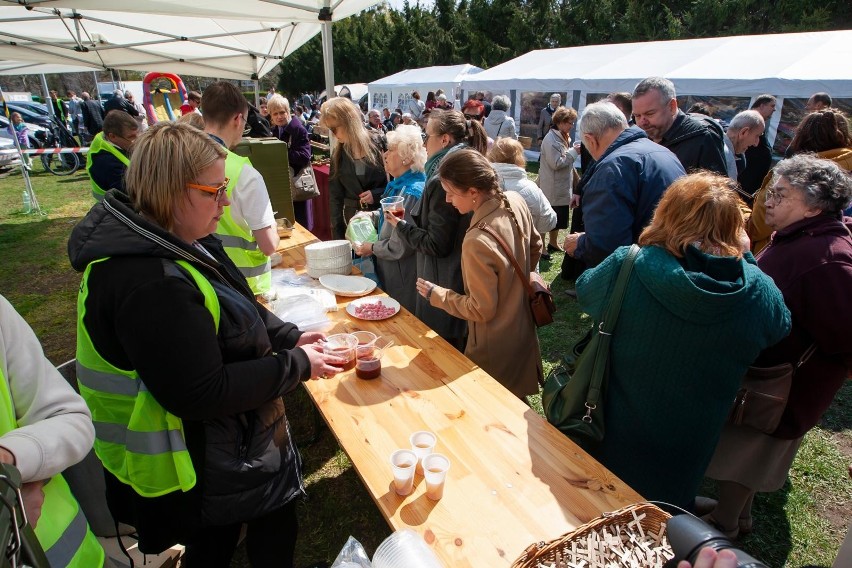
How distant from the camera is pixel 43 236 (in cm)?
741

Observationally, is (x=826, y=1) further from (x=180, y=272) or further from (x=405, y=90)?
(x=180, y=272)

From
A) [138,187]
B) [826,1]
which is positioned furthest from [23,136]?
[826,1]

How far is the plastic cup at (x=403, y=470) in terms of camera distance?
1374 millimetres

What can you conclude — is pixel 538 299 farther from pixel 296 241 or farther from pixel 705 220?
pixel 296 241

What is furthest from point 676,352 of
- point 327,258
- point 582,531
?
point 327,258

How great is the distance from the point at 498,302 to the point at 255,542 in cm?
144

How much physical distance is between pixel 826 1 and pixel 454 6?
22.3 metres

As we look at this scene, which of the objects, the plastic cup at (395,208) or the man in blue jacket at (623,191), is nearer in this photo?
the man in blue jacket at (623,191)

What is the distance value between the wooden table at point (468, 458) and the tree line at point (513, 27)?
28.2m

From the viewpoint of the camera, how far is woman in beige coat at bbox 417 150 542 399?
7.14ft

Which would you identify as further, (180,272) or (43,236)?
(43,236)

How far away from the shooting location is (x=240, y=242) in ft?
7.77

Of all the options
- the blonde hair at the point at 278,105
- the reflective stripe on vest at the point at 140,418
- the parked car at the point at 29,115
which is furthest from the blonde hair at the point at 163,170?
the parked car at the point at 29,115

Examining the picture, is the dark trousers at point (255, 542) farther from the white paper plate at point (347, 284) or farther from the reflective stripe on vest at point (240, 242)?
the white paper plate at point (347, 284)
